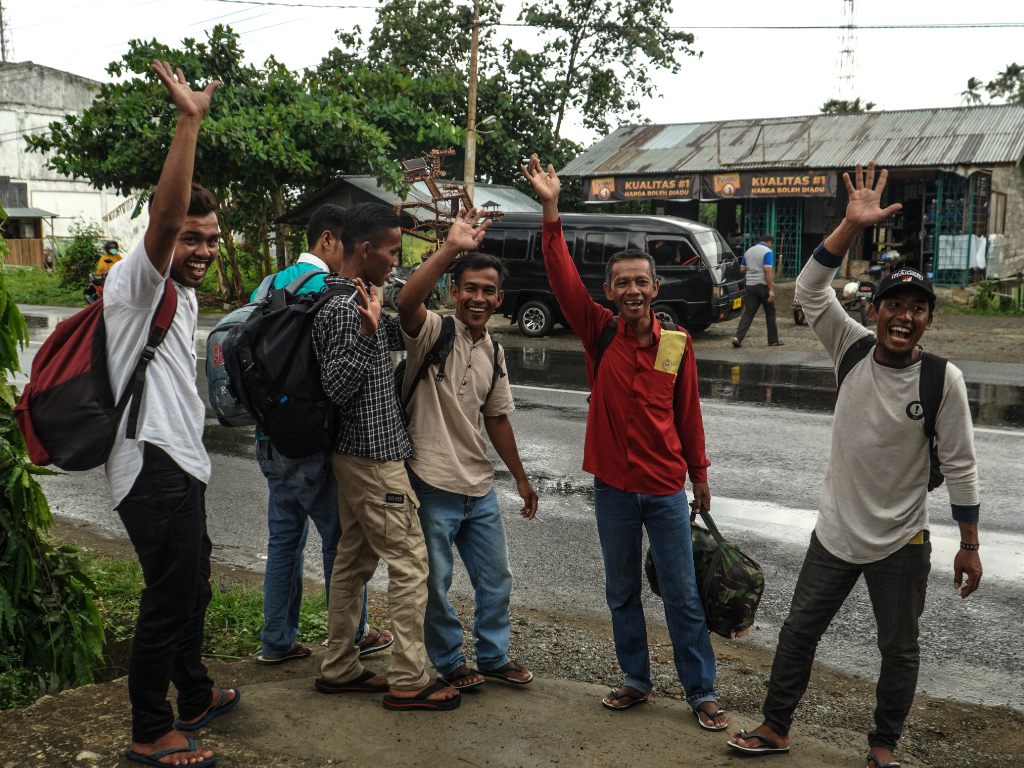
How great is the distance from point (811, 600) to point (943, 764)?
0.81m

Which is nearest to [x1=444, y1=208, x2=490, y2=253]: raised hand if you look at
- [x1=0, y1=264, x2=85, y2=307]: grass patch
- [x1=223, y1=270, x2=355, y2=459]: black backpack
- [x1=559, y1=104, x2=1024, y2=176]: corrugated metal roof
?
[x1=223, y1=270, x2=355, y2=459]: black backpack

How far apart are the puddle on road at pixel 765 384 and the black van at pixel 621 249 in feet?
6.99

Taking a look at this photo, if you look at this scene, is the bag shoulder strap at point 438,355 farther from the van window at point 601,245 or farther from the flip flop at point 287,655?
the van window at point 601,245

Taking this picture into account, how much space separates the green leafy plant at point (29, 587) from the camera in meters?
3.72

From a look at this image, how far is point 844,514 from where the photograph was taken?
3.40m

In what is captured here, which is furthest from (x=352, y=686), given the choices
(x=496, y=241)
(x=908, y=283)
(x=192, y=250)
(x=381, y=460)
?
(x=496, y=241)

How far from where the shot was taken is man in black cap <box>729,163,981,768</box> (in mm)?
3277

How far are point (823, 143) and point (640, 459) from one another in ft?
75.4

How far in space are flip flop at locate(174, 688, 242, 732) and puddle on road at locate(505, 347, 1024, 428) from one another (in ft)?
26.9

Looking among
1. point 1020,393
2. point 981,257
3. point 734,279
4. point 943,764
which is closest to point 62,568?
point 943,764

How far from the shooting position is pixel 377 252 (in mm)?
3641

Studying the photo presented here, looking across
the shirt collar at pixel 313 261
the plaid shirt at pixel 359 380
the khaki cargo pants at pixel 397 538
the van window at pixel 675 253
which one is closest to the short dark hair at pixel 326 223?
the shirt collar at pixel 313 261

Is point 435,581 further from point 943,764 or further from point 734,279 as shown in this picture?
point 734,279

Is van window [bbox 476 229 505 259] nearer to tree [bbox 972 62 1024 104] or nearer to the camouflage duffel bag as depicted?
the camouflage duffel bag
